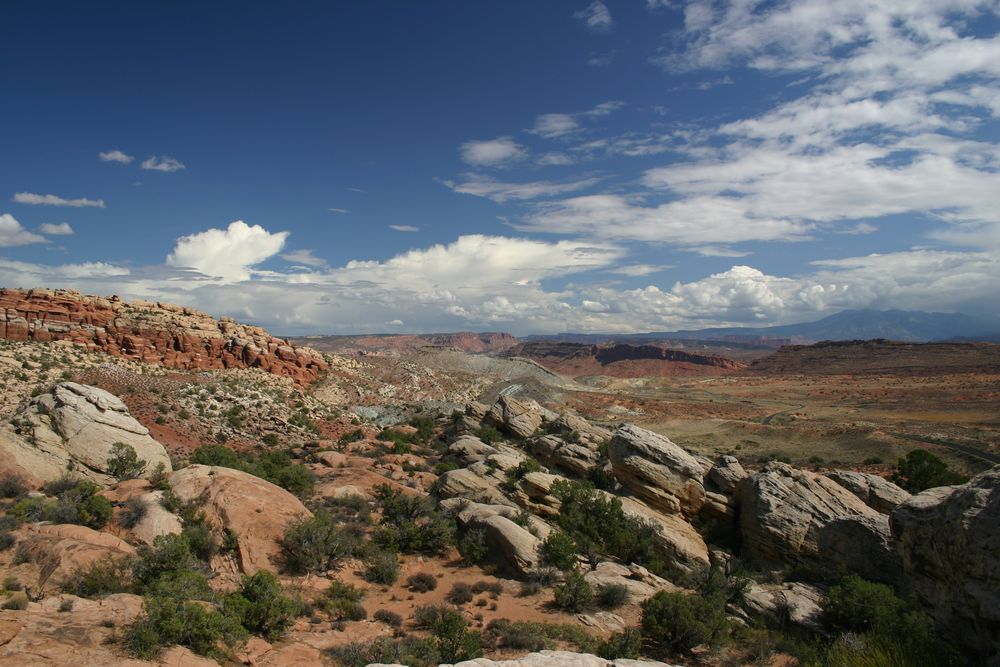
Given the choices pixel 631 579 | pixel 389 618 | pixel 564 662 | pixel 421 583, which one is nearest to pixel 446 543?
pixel 421 583

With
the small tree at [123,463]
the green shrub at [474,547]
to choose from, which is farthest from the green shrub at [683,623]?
the small tree at [123,463]

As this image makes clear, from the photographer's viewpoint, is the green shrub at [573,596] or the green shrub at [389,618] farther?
the green shrub at [573,596]

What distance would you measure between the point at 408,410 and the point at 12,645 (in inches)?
1887

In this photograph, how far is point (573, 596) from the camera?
594 inches

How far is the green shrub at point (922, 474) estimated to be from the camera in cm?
2702

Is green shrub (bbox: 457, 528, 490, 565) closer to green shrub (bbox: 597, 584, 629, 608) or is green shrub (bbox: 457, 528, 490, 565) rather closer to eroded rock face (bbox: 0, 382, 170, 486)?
green shrub (bbox: 597, 584, 629, 608)

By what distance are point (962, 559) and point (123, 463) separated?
2684 centimetres

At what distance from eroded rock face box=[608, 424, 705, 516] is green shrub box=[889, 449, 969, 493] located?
13.2 m

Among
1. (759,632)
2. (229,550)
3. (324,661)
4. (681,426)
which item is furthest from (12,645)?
(681,426)

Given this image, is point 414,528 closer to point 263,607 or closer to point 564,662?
point 263,607

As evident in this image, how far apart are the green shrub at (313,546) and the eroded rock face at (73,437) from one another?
9518 mm

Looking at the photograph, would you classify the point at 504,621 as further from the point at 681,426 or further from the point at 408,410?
the point at 681,426

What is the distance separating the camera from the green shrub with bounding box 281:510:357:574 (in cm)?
1584

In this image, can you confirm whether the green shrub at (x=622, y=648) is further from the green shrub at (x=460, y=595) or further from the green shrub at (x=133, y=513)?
the green shrub at (x=133, y=513)
